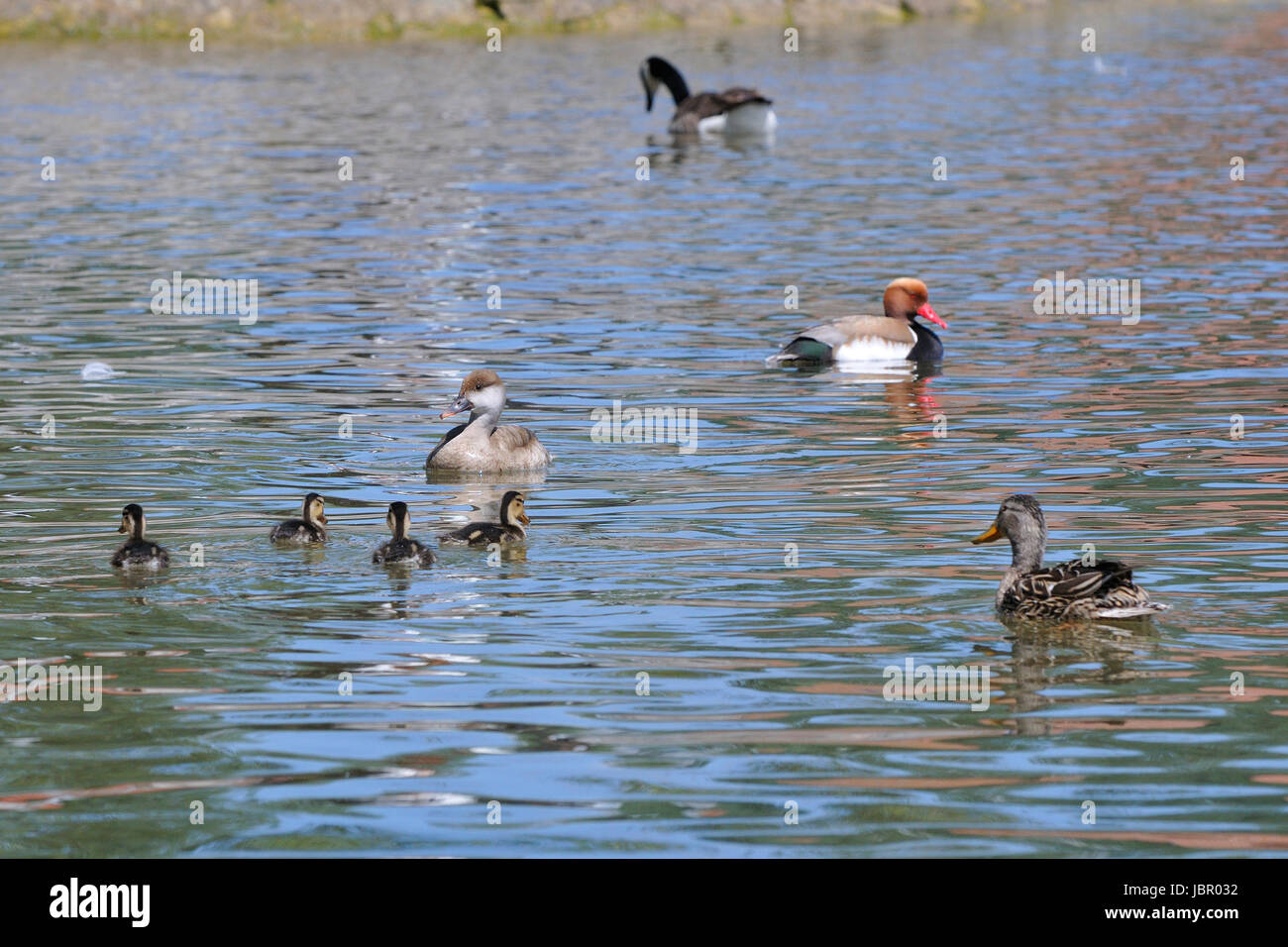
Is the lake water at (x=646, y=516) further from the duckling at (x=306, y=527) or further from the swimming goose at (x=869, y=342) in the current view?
the swimming goose at (x=869, y=342)

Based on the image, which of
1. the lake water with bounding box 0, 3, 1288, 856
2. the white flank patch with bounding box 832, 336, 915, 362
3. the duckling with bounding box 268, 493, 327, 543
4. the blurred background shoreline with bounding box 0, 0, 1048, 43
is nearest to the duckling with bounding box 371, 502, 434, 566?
the lake water with bounding box 0, 3, 1288, 856

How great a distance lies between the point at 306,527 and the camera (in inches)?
471

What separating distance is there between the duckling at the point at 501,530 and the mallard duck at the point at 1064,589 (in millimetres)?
3099

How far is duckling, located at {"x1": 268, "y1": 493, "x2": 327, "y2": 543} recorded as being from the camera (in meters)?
11.9

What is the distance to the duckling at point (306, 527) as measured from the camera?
1192 centimetres

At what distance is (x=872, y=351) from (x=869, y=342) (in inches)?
3.7

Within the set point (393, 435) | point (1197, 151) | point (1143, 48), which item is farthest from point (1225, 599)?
point (1143, 48)

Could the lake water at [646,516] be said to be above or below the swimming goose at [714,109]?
below

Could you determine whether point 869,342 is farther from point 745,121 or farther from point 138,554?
point 745,121

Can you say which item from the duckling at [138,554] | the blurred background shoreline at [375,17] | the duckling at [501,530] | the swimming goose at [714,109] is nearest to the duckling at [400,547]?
the duckling at [501,530]

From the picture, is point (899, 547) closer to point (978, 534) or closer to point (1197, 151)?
point (978, 534)

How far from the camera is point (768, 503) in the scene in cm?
1347

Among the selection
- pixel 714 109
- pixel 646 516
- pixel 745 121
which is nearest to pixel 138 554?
pixel 646 516
